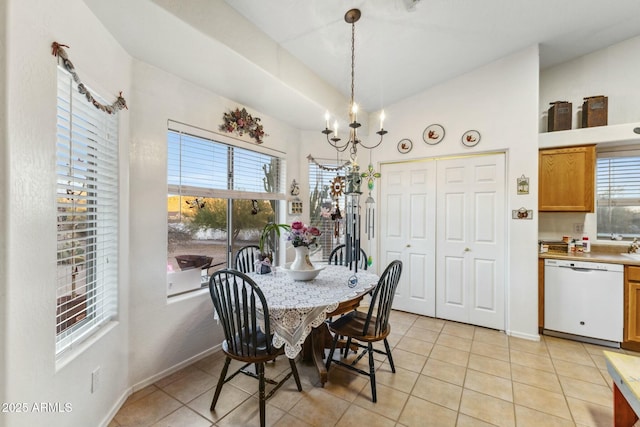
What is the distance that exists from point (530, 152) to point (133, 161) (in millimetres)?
3761

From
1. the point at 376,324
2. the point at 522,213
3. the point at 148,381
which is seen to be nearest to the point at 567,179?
the point at 522,213

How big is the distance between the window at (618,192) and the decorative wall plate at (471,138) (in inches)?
58.2

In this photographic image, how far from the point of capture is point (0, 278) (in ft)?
3.44

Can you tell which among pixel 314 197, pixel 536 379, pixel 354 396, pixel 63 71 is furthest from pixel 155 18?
pixel 536 379

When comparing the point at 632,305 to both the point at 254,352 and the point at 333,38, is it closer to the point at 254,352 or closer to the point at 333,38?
the point at 254,352

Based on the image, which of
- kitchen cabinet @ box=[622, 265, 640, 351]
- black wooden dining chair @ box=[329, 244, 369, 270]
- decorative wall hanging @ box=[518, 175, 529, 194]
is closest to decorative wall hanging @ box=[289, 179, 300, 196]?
black wooden dining chair @ box=[329, 244, 369, 270]

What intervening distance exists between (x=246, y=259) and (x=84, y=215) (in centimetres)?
138

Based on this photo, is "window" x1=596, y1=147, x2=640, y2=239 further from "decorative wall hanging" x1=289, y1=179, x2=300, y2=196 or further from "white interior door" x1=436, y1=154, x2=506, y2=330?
"decorative wall hanging" x1=289, y1=179, x2=300, y2=196

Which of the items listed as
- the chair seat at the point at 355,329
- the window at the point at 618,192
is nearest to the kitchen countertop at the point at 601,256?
the window at the point at 618,192

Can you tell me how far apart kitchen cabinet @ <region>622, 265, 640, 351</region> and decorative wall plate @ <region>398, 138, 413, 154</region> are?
2.47 metres

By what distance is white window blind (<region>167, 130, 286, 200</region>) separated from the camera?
2346mm

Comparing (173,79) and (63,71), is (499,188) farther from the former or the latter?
(63,71)

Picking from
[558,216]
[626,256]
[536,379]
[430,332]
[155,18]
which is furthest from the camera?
[558,216]

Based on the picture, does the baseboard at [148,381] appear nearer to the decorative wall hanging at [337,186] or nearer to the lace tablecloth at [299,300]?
the lace tablecloth at [299,300]
